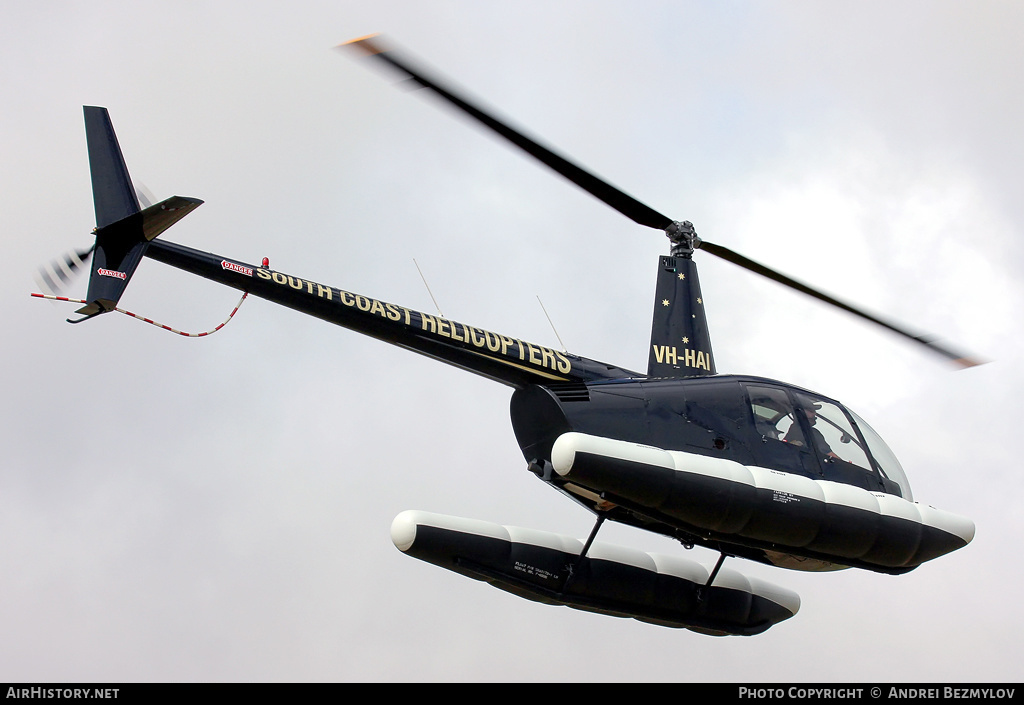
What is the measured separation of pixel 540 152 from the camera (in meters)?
16.8

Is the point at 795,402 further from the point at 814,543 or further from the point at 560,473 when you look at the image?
the point at 560,473

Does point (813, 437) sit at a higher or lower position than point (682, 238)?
lower

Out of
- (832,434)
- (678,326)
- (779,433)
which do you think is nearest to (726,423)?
(779,433)

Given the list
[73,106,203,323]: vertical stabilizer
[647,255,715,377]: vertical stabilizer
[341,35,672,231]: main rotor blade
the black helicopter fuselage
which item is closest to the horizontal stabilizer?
[73,106,203,323]: vertical stabilizer

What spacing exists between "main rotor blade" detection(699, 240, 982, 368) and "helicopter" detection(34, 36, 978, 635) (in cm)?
3

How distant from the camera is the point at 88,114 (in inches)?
660

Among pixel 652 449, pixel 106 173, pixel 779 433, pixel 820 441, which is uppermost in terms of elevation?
pixel 106 173

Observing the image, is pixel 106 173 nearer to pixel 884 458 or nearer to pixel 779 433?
pixel 779 433

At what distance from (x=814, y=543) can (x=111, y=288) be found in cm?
1015

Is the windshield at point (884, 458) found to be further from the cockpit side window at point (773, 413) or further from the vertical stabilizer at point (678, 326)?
the vertical stabilizer at point (678, 326)

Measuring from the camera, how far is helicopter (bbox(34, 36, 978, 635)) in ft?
53.3

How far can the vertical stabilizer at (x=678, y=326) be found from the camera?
19344mm

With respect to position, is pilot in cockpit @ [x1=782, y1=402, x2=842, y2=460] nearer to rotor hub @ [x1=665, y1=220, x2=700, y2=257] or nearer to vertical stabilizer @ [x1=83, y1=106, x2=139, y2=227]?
rotor hub @ [x1=665, y1=220, x2=700, y2=257]

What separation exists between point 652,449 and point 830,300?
17.5 feet
